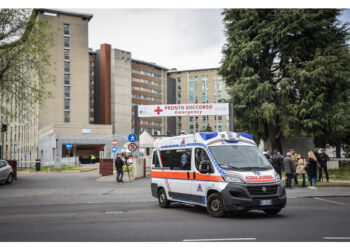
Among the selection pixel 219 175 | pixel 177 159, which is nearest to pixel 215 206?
pixel 219 175

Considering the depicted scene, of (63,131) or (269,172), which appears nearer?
(269,172)

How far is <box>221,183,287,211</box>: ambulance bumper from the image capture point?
9625mm

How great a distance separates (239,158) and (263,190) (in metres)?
1.20

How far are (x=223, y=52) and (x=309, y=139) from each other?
10.1 meters

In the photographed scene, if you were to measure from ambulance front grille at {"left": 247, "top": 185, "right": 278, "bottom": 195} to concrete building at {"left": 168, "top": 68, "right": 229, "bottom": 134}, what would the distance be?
4768 inches

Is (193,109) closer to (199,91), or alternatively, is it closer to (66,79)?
(66,79)

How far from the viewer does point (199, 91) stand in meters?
134

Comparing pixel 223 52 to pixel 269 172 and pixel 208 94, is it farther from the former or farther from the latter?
pixel 208 94

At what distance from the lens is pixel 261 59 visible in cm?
3169

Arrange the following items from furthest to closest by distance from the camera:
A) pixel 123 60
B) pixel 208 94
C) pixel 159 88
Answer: pixel 208 94, pixel 159 88, pixel 123 60

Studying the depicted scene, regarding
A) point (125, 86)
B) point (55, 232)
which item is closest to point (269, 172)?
point (55, 232)

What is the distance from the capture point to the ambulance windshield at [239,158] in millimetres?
10375

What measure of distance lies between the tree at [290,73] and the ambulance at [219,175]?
18.5m

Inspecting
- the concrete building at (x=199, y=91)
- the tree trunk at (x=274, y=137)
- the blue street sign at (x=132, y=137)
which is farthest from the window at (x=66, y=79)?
the blue street sign at (x=132, y=137)
